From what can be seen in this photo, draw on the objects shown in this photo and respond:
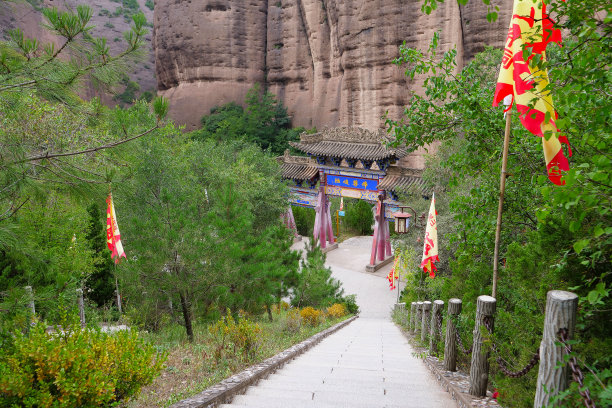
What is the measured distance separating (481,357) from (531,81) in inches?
87.6

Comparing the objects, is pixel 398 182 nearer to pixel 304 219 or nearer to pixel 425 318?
pixel 304 219

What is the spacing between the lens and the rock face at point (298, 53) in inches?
907

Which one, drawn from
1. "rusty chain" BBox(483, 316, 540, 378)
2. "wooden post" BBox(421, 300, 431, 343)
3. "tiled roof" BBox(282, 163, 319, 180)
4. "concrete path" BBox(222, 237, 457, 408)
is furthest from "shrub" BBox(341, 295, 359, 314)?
"rusty chain" BBox(483, 316, 540, 378)

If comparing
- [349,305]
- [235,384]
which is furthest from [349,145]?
[235,384]

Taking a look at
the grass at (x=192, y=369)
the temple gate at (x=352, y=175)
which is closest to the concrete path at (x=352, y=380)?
the grass at (x=192, y=369)

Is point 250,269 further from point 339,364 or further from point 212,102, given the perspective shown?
point 212,102

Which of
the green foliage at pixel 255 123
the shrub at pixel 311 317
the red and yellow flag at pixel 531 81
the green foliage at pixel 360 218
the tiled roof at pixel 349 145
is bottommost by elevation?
the shrub at pixel 311 317

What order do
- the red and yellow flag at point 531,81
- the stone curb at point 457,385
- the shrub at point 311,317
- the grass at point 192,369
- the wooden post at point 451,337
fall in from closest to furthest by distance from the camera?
the red and yellow flag at point 531,81, the stone curb at point 457,385, the grass at point 192,369, the wooden post at point 451,337, the shrub at point 311,317

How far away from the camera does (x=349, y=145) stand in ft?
67.3

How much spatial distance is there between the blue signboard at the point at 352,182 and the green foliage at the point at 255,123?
31.4ft

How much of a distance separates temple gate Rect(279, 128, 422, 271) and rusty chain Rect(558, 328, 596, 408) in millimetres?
15838

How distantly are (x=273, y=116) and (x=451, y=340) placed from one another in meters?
28.0

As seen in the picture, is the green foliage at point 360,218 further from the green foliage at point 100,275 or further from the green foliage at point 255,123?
the green foliage at point 100,275

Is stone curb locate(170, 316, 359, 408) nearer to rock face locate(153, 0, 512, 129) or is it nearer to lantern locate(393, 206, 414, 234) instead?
lantern locate(393, 206, 414, 234)
